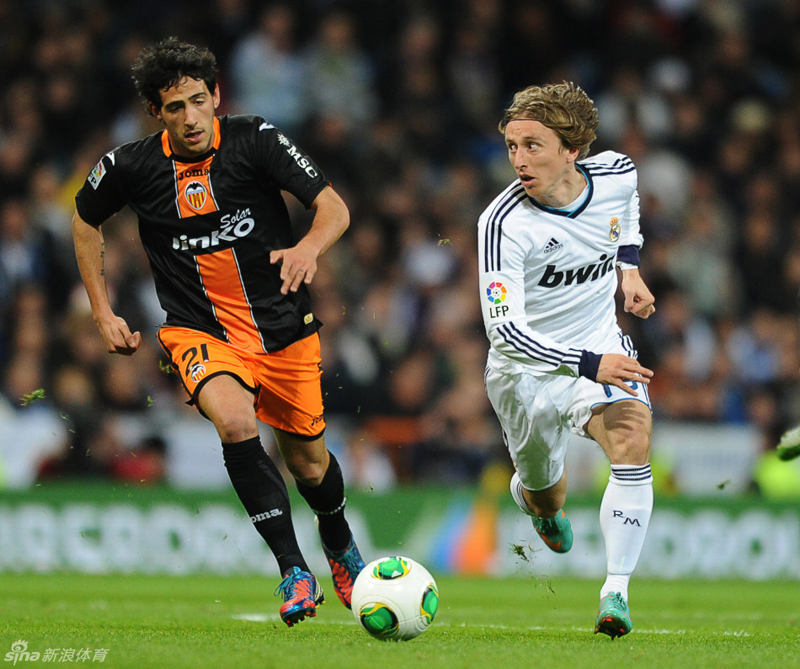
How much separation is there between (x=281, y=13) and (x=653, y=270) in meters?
5.00

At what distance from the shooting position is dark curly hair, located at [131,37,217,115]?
5723mm

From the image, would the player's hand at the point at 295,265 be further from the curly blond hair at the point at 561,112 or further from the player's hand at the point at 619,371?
the player's hand at the point at 619,371

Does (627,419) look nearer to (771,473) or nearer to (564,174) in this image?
(564,174)

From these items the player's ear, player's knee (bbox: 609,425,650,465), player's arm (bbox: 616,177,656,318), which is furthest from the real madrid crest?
the player's ear

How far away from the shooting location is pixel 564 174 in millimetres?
5918

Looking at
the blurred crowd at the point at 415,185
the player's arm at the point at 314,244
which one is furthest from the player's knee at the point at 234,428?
the blurred crowd at the point at 415,185

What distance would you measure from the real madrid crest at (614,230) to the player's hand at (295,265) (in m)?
1.49

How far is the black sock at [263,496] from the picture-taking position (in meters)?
5.67

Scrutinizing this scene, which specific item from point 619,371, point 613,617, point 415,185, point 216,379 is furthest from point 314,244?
point 415,185

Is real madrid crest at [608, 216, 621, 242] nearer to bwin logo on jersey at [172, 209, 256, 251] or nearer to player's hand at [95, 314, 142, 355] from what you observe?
bwin logo on jersey at [172, 209, 256, 251]

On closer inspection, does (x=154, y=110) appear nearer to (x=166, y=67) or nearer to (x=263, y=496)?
(x=166, y=67)

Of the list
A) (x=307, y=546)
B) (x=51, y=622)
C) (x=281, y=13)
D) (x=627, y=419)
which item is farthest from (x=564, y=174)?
(x=281, y=13)

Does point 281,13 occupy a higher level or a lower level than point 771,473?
higher

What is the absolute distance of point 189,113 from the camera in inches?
227
